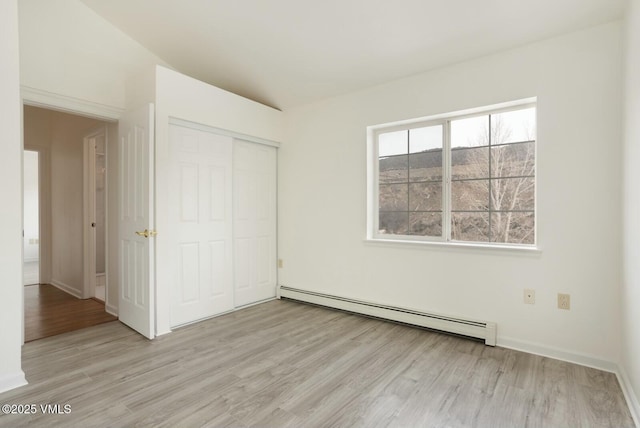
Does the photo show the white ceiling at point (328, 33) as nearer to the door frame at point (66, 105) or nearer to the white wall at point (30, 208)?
the door frame at point (66, 105)

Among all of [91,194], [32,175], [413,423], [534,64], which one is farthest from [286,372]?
[32,175]

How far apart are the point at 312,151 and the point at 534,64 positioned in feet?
7.64

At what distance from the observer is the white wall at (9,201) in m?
2.03

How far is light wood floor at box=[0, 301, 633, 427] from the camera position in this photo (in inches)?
70.6

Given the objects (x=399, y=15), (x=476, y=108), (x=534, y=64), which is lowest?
(x=476, y=108)

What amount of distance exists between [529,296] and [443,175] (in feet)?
4.12

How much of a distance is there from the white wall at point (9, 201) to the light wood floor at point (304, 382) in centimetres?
21

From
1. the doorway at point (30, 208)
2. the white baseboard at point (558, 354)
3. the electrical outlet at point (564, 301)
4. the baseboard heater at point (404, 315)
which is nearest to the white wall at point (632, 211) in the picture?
the white baseboard at point (558, 354)

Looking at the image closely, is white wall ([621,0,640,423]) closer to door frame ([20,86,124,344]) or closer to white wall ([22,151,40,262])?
door frame ([20,86,124,344])

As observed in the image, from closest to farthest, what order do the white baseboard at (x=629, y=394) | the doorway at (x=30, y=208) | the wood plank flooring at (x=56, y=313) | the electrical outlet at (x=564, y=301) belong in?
the white baseboard at (x=629, y=394) < the electrical outlet at (x=564, y=301) < the wood plank flooring at (x=56, y=313) < the doorway at (x=30, y=208)

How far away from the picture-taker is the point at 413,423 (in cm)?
175

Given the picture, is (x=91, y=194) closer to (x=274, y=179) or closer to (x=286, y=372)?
(x=274, y=179)

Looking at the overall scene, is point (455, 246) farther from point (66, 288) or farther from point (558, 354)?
point (66, 288)

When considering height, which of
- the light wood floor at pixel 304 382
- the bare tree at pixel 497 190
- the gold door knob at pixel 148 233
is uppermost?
the bare tree at pixel 497 190
